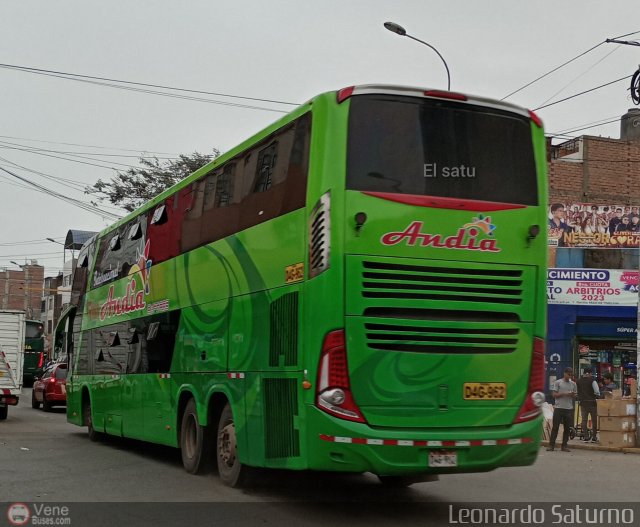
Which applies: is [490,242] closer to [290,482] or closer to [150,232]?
[290,482]

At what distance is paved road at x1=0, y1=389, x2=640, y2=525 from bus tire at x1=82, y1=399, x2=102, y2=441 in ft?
4.88

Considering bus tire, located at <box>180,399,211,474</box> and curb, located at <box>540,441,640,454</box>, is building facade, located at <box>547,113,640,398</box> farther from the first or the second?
bus tire, located at <box>180,399,211,474</box>

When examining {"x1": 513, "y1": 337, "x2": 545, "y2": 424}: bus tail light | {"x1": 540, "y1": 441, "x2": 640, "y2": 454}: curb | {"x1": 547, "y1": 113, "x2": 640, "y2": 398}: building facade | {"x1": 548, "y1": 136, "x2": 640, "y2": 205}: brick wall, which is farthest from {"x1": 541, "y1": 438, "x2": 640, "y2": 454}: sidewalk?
{"x1": 548, "y1": 136, "x2": 640, "y2": 205}: brick wall

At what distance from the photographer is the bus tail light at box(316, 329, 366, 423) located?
26.0 feet

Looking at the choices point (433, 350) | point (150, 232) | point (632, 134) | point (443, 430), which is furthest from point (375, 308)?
point (632, 134)

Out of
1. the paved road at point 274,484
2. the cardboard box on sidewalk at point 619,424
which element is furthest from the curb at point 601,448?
the paved road at point 274,484

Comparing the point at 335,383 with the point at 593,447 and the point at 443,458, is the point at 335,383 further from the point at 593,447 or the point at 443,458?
the point at 593,447

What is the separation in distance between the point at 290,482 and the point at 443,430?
3.15 metres

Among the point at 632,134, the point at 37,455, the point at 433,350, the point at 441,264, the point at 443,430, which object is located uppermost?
the point at 632,134

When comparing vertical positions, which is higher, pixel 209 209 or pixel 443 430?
pixel 209 209

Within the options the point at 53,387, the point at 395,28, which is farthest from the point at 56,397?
the point at 395,28

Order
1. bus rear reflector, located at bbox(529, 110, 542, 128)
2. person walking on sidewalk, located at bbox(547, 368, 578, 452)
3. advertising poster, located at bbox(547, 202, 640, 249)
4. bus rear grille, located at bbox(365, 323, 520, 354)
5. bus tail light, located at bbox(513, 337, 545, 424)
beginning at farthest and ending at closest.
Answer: advertising poster, located at bbox(547, 202, 640, 249)
person walking on sidewalk, located at bbox(547, 368, 578, 452)
bus rear reflector, located at bbox(529, 110, 542, 128)
bus tail light, located at bbox(513, 337, 545, 424)
bus rear grille, located at bbox(365, 323, 520, 354)

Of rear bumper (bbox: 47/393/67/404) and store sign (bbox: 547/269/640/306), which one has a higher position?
store sign (bbox: 547/269/640/306)

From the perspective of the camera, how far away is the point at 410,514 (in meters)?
8.79
